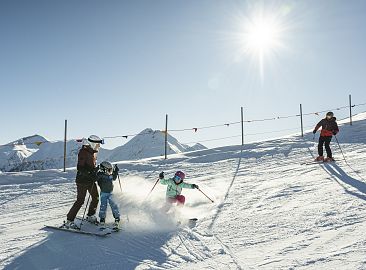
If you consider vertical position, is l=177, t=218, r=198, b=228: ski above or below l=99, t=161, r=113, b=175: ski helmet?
below

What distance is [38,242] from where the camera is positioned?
6895 millimetres

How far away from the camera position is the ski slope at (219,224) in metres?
5.62

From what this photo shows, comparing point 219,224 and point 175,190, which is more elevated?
point 175,190

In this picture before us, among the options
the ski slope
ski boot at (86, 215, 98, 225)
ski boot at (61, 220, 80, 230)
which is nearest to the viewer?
the ski slope

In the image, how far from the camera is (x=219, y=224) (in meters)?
7.60

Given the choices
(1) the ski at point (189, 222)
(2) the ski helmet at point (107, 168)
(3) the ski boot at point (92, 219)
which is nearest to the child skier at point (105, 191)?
(2) the ski helmet at point (107, 168)

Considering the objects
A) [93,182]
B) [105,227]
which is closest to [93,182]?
[93,182]

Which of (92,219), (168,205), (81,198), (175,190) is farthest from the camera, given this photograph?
(175,190)

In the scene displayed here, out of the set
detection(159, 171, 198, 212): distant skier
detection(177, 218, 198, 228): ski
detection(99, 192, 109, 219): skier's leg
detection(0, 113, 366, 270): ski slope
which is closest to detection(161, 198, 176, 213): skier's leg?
detection(159, 171, 198, 212): distant skier

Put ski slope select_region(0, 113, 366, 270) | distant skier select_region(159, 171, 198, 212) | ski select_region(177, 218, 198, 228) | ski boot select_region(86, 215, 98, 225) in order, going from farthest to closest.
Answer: distant skier select_region(159, 171, 198, 212) < ski boot select_region(86, 215, 98, 225) < ski select_region(177, 218, 198, 228) < ski slope select_region(0, 113, 366, 270)

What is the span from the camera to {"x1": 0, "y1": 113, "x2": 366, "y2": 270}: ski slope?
562cm

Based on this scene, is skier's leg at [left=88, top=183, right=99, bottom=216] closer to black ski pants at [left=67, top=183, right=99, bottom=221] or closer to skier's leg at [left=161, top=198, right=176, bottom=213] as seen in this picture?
black ski pants at [left=67, top=183, right=99, bottom=221]

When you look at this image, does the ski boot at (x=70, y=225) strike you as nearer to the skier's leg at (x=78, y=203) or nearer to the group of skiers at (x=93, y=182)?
the group of skiers at (x=93, y=182)

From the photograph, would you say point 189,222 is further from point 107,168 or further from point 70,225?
point 70,225
